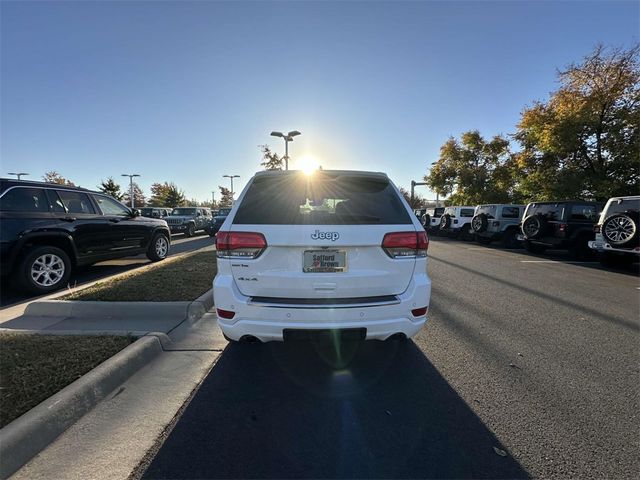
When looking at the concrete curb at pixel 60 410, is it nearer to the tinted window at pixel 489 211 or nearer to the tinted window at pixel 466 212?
the tinted window at pixel 489 211

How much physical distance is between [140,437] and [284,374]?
1.27m

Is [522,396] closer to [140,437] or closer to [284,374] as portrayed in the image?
[284,374]

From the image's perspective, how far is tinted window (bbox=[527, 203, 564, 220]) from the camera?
11.8m

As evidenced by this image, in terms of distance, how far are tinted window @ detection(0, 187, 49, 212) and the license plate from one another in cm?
575

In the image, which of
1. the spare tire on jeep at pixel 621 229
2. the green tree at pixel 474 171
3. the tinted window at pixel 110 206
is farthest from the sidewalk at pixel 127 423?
the green tree at pixel 474 171

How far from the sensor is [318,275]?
2.84m

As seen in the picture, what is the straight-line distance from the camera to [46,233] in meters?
6.09

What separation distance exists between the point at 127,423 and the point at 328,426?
1460 mm

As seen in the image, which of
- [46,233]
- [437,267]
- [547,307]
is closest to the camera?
[547,307]

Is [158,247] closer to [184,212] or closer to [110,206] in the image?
[110,206]

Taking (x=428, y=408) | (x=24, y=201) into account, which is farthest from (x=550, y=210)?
(x=24, y=201)

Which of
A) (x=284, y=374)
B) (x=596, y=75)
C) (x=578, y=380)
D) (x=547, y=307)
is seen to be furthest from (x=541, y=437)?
(x=596, y=75)

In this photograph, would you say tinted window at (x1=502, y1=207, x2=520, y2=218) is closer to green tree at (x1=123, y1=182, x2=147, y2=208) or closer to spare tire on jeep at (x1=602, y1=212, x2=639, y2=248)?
spare tire on jeep at (x1=602, y1=212, x2=639, y2=248)

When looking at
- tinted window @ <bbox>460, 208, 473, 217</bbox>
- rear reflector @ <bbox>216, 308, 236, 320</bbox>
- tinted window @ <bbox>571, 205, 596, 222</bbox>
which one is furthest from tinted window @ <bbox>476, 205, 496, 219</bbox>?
rear reflector @ <bbox>216, 308, 236, 320</bbox>
